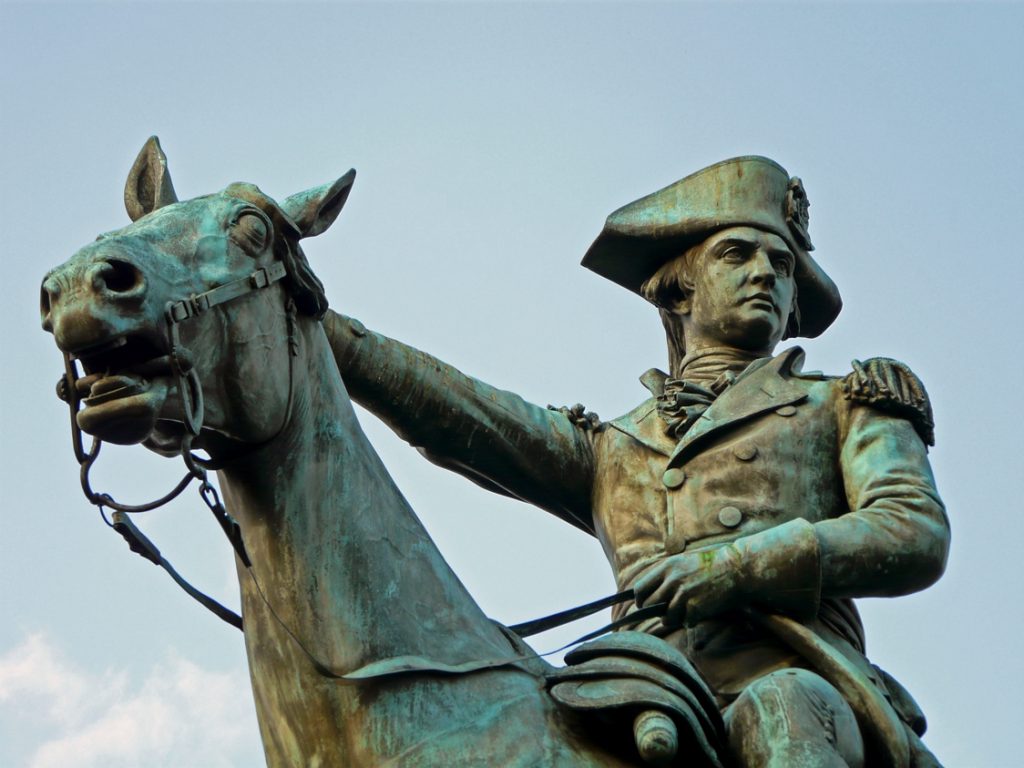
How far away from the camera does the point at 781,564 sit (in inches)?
332

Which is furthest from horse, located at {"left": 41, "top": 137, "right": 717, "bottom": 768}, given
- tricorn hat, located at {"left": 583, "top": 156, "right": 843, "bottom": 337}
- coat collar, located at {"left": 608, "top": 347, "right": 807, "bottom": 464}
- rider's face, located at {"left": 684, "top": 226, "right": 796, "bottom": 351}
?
tricorn hat, located at {"left": 583, "top": 156, "right": 843, "bottom": 337}

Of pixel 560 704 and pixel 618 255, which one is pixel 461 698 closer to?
pixel 560 704

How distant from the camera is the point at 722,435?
375 inches

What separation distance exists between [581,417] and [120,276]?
3330 millimetres

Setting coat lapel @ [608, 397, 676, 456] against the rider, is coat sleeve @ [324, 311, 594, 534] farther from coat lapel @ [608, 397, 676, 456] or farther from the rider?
coat lapel @ [608, 397, 676, 456]

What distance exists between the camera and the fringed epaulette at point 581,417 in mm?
10102

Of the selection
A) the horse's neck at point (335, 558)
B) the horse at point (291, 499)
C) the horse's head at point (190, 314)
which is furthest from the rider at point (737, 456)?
the horse's head at point (190, 314)

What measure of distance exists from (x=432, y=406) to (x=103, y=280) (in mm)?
2793

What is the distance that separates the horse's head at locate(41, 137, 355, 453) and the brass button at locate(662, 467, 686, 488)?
6.80 feet

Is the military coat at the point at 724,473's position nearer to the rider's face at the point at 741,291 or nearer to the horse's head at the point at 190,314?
the rider's face at the point at 741,291

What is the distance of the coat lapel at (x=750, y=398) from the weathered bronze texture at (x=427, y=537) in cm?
1

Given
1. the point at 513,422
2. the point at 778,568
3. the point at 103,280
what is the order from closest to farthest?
the point at 103,280 → the point at 778,568 → the point at 513,422

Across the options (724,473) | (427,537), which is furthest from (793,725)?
(724,473)

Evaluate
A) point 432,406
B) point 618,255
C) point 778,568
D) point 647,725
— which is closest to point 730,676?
point 778,568
